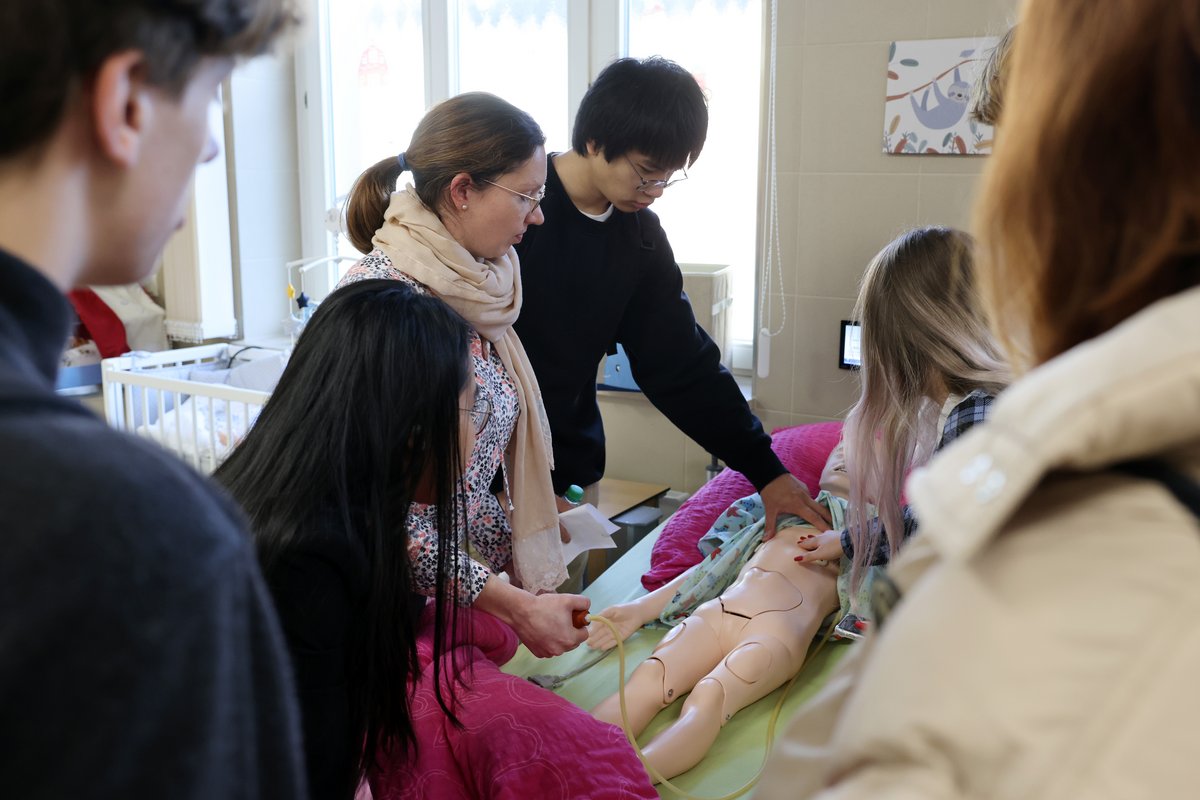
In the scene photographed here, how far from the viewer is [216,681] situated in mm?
547

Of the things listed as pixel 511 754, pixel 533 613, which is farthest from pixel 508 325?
pixel 511 754

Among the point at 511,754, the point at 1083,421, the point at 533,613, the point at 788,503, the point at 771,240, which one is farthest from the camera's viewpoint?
the point at 771,240

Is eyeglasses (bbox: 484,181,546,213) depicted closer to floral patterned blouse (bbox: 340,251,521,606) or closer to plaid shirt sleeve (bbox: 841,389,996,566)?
floral patterned blouse (bbox: 340,251,521,606)

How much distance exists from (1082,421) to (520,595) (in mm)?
1325

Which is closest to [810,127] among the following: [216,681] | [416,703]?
[416,703]

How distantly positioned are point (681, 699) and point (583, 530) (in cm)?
45

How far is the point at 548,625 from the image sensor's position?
170 centimetres

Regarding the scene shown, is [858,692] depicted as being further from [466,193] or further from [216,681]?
[466,193]

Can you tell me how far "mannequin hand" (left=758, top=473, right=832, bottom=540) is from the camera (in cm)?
241

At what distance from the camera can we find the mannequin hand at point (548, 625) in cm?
169

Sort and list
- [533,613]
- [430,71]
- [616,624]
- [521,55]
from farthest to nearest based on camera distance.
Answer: [430,71] → [521,55] → [616,624] → [533,613]

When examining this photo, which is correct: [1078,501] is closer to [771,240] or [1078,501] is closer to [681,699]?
[681,699]

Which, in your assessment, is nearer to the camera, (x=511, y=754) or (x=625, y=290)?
(x=511, y=754)

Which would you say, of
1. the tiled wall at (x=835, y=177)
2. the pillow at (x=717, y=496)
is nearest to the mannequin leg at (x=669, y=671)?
the pillow at (x=717, y=496)
